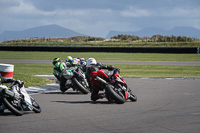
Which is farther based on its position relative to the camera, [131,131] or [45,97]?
[45,97]

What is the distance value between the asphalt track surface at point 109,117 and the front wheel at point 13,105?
127mm

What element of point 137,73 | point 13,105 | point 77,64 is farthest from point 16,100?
point 137,73

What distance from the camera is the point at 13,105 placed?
8.73 meters

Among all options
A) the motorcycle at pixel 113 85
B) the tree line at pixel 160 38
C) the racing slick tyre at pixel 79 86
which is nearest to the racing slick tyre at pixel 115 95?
the motorcycle at pixel 113 85

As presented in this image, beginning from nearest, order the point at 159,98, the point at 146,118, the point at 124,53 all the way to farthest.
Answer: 1. the point at 146,118
2. the point at 159,98
3. the point at 124,53

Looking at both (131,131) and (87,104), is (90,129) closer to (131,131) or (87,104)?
(131,131)

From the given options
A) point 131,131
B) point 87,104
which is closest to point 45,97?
point 87,104

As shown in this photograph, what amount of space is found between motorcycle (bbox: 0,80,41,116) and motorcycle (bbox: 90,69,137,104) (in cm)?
225

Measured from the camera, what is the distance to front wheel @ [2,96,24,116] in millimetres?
8416

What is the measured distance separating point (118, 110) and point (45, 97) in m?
3.98

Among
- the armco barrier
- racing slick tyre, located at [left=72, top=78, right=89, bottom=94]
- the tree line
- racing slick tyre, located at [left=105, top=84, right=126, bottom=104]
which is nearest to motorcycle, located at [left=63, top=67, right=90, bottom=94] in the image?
racing slick tyre, located at [left=72, top=78, right=89, bottom=94]

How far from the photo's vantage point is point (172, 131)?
7031mm

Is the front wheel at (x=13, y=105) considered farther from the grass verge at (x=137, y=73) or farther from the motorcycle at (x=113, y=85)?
the grass verge at (x=137, y=73)

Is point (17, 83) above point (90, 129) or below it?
above
